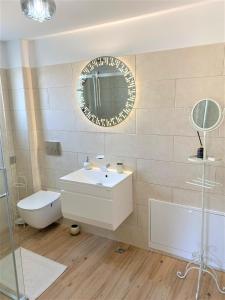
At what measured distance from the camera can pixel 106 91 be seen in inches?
98.6

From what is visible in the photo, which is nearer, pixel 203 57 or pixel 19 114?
pixel 203 57

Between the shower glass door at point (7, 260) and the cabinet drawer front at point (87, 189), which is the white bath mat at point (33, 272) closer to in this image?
the shower glass door at point (7, 260)

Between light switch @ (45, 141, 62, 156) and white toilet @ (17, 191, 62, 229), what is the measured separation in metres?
0.53

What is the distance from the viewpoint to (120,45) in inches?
91.6

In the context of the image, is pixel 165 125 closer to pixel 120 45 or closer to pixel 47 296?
pixel 120 45

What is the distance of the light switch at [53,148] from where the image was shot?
2.98 metres

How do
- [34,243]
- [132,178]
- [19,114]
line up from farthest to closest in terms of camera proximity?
[19,114]
[34,243]
[132,178]

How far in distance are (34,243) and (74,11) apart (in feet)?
7.94

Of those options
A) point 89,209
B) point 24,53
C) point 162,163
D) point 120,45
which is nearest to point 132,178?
point 162,163

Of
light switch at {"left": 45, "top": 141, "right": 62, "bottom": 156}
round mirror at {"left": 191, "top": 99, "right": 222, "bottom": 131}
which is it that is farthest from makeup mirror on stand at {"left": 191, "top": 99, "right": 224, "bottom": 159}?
light switch at {"left": 45, "top": 141, "right": 62, "bottom": 156}

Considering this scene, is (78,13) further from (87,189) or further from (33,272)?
(33,272)

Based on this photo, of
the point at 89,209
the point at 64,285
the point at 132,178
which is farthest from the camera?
the point at 132,178

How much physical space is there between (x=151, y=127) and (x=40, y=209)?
1.53 meters

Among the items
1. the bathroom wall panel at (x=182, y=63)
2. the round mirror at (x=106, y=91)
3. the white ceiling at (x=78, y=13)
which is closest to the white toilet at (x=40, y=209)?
the round mirror at (x=106, y=91)
